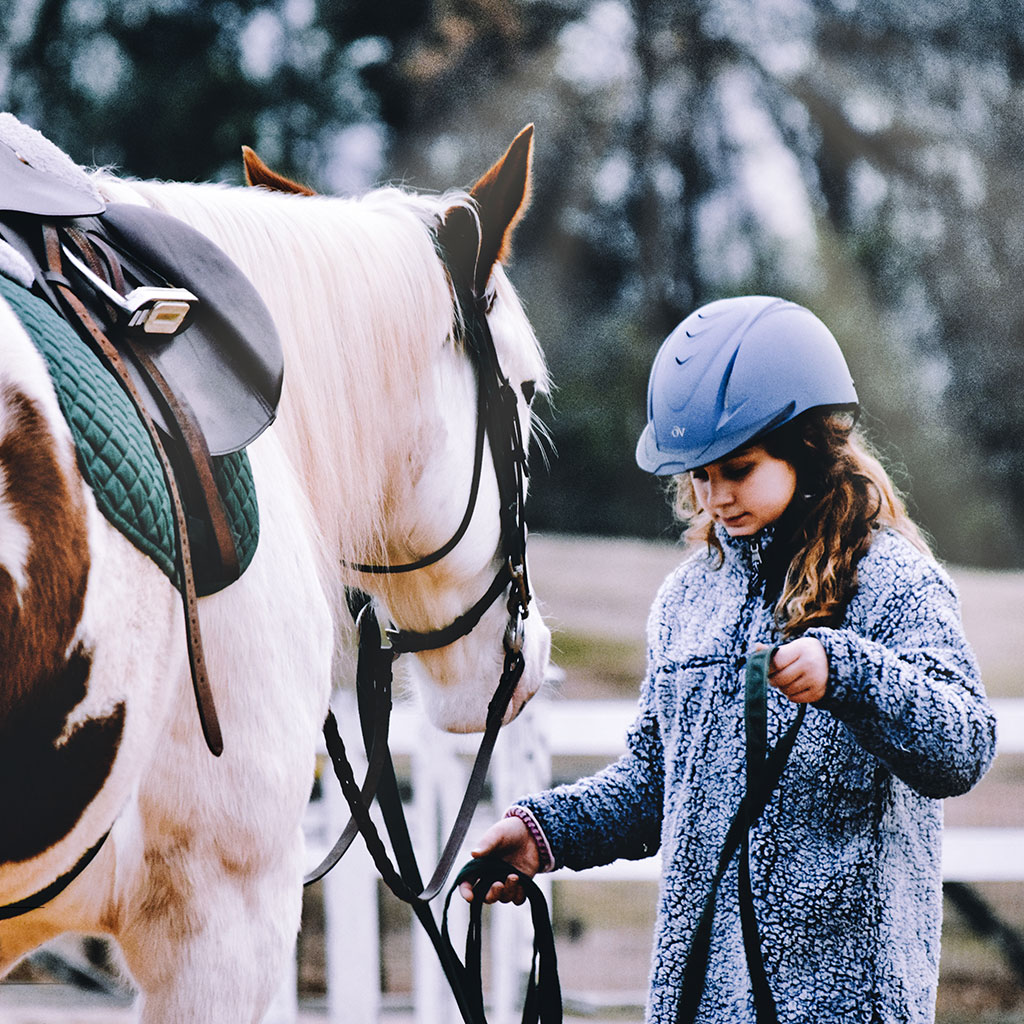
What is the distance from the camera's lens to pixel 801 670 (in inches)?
56.5

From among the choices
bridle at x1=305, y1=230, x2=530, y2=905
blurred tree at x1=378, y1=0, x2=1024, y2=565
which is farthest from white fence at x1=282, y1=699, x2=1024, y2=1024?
blurred tree at x1=378, y1=0, x2=1024, y2=565

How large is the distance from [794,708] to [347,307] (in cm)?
92

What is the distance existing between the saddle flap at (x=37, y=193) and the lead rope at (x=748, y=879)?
3.24 feet

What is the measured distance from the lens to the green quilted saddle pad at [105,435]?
3.99ft

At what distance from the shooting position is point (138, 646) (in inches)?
50.7

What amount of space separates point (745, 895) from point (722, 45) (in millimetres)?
11323

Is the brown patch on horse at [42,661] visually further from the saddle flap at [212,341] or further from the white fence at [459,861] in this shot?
the white fence at [459,861]

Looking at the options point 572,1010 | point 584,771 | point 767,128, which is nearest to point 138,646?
point 572,1010

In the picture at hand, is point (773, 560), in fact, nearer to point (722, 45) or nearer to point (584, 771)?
point (584, 771)

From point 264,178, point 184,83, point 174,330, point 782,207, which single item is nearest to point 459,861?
point 264,178

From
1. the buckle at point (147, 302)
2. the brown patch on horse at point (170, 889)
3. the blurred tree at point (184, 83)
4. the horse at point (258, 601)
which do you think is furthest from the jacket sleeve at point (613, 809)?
the blurred tree at point (184, 83)

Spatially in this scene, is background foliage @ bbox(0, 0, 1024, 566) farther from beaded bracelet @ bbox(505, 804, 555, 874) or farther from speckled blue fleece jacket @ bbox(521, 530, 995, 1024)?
speckled blue fleece jacket @ bbox(521, 530, 995, 1024)

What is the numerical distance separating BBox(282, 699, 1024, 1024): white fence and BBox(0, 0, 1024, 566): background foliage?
283 inches

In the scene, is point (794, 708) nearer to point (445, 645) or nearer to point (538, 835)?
point (538, 835)
